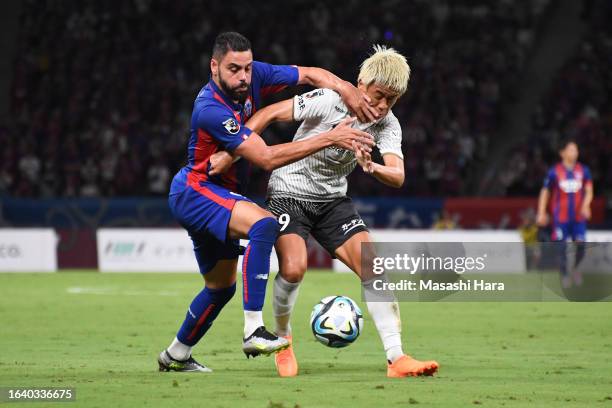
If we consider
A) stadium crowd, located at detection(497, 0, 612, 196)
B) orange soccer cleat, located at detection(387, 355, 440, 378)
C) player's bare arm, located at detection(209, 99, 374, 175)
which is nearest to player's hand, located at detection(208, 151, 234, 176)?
player's bare arm, located at detection(209, 99, 374, 175)

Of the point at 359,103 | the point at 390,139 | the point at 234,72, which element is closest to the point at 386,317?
the point at 390,139

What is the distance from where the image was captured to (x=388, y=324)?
23.4ft

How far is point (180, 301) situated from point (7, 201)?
350 inches

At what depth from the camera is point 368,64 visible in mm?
7012

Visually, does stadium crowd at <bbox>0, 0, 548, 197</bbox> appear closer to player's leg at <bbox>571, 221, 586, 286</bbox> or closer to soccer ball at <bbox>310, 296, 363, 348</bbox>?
player's leg at <bbox>571, 221, 586, 286</bbox>

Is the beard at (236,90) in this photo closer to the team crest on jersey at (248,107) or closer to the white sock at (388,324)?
the team crest on jersey at (248,107)

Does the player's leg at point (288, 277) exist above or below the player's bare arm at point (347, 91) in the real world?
below

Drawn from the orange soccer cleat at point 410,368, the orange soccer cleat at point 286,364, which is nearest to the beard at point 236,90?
the orange soccer cleat at point 286,364

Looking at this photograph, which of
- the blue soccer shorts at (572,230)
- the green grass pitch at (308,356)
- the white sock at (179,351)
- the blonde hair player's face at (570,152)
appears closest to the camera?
the green grass pitch at (308,356)

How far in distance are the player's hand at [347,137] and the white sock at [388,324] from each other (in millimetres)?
1111

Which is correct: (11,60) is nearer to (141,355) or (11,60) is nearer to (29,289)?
(29,289)

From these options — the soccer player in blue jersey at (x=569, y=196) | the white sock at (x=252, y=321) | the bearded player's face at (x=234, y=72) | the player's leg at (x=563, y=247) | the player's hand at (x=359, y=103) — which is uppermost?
the bearded player's face at (x=234, y=72)

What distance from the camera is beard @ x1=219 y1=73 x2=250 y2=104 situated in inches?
270

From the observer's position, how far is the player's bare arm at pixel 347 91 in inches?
278
